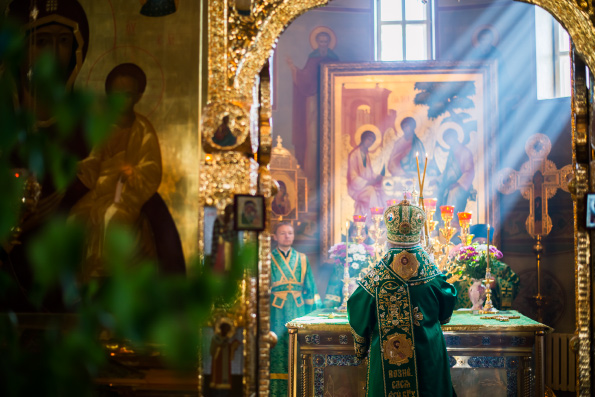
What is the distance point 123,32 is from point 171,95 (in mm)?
543

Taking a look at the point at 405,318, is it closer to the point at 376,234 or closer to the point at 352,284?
the point at 352,284

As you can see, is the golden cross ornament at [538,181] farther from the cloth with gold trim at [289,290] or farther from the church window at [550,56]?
the cloth with gold trim at [289,290]

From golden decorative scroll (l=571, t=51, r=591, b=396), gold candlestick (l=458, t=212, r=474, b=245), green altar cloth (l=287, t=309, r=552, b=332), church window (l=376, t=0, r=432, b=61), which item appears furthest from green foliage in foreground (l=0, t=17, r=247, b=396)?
church window (l=376, t=0, r=432, b=61)

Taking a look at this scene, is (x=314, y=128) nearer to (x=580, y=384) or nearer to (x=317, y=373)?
(x=317, y=373)

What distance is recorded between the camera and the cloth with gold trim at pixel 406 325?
17.0 feet

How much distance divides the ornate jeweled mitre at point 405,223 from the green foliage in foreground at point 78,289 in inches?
175

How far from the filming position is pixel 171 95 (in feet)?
15.0

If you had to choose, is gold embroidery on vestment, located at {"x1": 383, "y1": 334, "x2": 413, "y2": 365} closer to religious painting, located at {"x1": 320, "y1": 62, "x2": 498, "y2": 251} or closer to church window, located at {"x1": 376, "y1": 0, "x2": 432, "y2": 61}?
religious painting, located at {"x1": 320, "y1": 62, "x2": 498, "y2": 251}

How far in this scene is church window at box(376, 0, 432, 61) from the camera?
941 cm

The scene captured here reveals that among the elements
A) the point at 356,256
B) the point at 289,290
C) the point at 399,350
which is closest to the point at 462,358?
the point at 399,350

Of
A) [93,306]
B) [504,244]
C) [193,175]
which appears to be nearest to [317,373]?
[193,175]

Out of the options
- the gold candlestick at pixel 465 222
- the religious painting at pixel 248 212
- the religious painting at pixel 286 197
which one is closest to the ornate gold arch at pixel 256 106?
the religious painting at pixel 248 212

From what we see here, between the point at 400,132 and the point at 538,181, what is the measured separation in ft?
6.04

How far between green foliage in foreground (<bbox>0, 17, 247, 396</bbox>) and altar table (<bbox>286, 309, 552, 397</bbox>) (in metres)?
4.81
